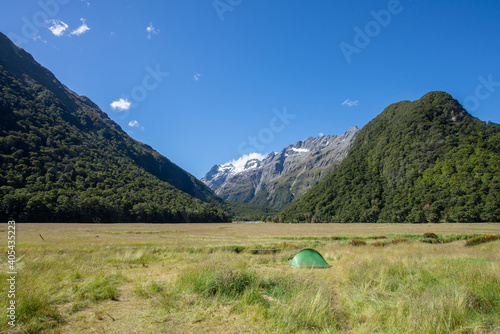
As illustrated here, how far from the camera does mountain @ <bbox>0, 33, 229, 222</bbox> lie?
255 ft

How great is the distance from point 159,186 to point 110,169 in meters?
33.1

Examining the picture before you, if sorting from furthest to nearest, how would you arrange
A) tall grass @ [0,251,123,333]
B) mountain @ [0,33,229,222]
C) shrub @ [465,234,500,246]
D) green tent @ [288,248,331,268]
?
mountain @ [0,33,229,222] < shrub @ [465,234,500,246] < green tent @ [288,248,331,268] < tall grass @ [0,251,123,333]

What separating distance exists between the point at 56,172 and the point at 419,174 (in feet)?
584

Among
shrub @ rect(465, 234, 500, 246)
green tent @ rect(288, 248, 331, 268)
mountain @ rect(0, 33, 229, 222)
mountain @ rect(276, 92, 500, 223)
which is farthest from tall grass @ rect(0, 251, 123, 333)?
mountain @ rect(276, 92, 500, 223)

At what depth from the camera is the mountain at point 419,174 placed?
93.6 meters

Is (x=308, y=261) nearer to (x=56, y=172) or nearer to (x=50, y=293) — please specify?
(x=50, y=293)

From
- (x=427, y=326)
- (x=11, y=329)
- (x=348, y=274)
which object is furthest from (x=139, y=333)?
(x=348, y=274)

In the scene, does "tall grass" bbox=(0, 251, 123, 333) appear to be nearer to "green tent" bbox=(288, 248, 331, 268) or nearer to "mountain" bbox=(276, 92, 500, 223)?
"green tent" bbox=(288, 248, 331, 268)

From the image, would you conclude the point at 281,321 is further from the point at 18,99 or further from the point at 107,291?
the point at 18,99

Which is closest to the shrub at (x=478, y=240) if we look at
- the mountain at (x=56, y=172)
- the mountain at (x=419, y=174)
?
the mountain at (x=419, y=174)

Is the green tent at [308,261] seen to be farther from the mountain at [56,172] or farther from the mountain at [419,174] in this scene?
the mountain at [419,174]

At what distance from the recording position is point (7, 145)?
302ft

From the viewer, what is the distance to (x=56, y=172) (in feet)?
325

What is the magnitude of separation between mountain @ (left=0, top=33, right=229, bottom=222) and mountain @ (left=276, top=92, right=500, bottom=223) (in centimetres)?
8347
